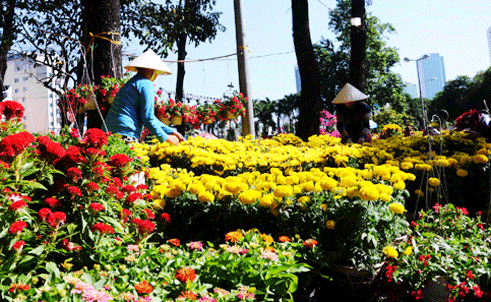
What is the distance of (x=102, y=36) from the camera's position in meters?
5.66

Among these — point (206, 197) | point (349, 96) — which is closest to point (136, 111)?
point (206, 197)

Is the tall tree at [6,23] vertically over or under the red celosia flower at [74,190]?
over

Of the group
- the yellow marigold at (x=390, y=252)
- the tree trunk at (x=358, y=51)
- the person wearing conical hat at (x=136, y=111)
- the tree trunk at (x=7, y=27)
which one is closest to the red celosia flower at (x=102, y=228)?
the yellow marigold at (x=390, y=252)

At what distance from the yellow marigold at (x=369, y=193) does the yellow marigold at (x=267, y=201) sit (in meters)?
0.58

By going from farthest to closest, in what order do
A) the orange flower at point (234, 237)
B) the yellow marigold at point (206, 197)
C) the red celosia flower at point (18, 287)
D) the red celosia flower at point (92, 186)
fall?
the yellow marigold at point (206, 197) < the orange flower at point (234, 237) < the red celosia flower at point (92, 186) < the red celosia flower at point (18, 287)

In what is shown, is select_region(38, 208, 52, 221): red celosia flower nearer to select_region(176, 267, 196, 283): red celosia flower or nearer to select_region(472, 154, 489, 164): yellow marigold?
select_region(176, 267, 196, 283): red celosia flower

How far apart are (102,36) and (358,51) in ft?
21.4

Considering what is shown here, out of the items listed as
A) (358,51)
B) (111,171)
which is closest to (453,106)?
(358,51)

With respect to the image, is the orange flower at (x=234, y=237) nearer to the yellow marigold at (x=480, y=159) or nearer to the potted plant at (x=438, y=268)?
the potted plant at (x=438, y=268)

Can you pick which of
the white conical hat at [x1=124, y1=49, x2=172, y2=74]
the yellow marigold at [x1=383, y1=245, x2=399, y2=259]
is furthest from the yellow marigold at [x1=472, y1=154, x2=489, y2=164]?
the white conical hat at [x1=124, y1=49, x2=172, y2=74]

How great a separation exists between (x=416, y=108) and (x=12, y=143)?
62.5m

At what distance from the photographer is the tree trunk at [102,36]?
18.6 ft

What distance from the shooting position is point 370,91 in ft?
99.5

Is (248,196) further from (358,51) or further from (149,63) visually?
(358,51)
